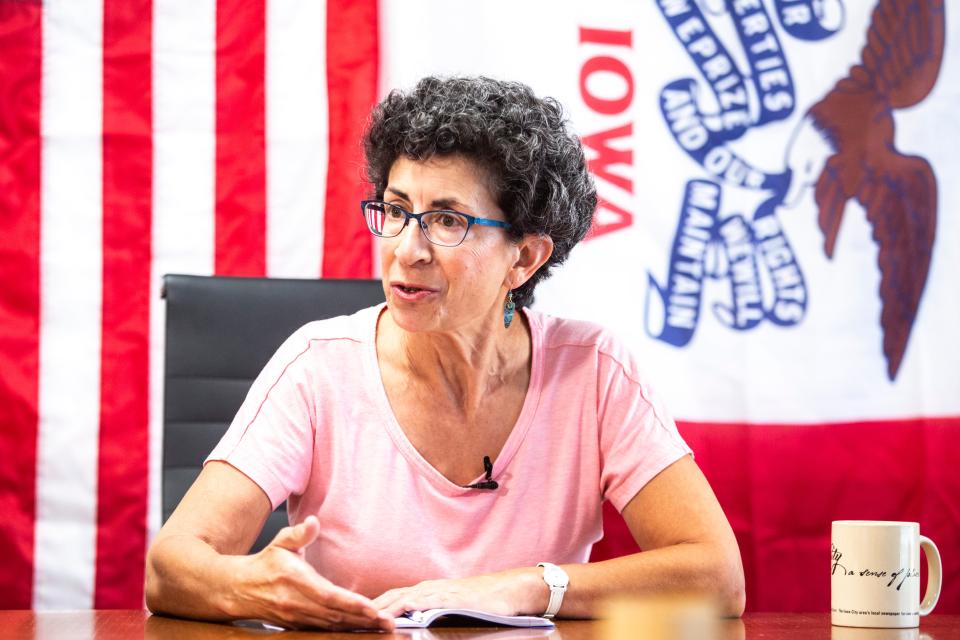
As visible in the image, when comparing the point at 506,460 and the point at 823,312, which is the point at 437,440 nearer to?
the point at 506,460

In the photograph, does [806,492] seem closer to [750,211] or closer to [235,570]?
[750,211]

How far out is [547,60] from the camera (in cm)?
239

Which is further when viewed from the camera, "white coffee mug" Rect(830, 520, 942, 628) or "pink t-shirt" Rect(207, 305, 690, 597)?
"pink t-shirt" Rect(207, 305, 690, 597)

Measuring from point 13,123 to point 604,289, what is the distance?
1296 mm

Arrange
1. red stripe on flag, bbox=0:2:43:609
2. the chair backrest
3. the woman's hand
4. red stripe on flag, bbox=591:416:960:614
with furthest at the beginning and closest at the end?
red stripe on flag, bbox=591:416:960:614 → red stripe on flag, bbox=0:2:43:609 → the chair backrest → the woman's hand

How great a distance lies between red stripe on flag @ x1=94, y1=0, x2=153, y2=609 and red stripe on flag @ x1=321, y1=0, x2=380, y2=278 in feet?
1.24

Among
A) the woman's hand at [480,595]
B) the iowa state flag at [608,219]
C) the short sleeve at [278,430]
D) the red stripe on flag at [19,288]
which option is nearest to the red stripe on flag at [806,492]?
the iowa state flag at [608,219]

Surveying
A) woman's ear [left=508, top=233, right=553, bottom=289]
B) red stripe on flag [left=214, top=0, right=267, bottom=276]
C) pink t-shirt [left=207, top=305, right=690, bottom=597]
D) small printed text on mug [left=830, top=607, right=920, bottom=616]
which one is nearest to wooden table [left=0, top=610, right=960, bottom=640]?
small printed text on mug [left=830, top=607, right=920, bottom=616]

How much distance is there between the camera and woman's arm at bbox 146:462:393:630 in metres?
1.06

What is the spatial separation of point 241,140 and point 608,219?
2.66 ft

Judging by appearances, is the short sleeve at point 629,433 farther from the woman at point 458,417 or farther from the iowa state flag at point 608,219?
the iowa state flag at point 608,219

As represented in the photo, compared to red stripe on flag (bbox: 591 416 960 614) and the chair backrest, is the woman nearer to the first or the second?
the chair backrest

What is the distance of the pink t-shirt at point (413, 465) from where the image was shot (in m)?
1.47

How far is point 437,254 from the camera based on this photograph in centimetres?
149
